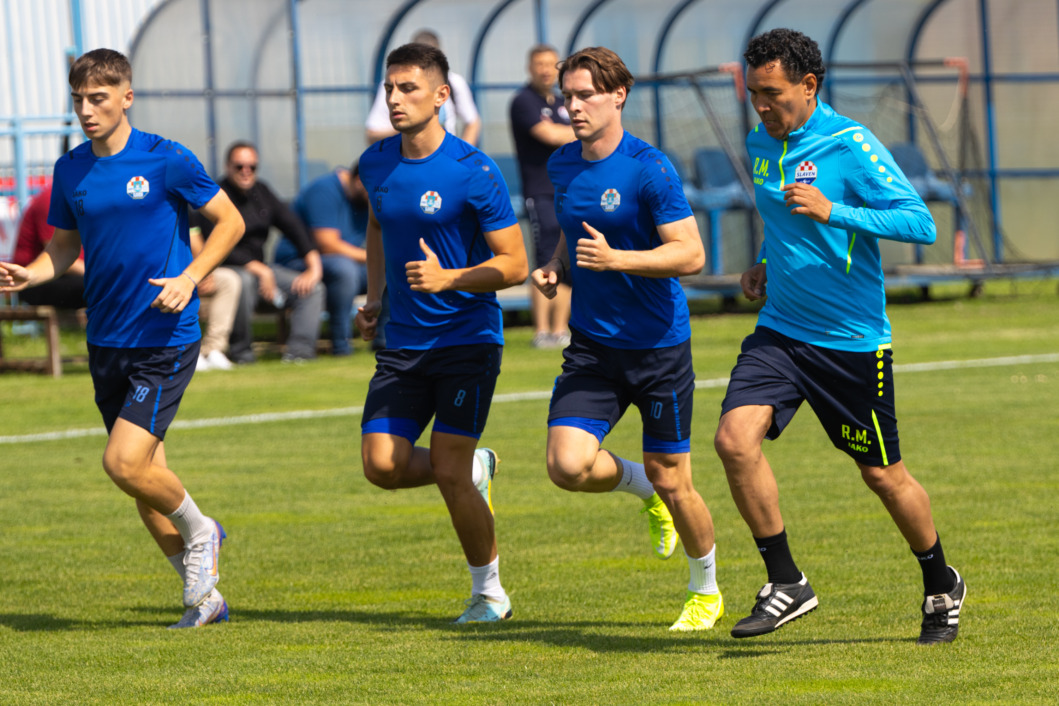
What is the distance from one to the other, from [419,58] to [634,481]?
184 centimetres

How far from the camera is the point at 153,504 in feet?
20.8

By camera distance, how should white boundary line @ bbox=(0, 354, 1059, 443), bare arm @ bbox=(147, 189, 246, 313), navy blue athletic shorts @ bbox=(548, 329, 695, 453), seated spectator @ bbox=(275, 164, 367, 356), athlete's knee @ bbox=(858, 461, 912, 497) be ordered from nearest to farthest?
athlete's knee @ bbox=(858, 461, 912, 497) < navy blue athletic shorts @ bbox=(548, 329, 695, 453) < bare arm @ bbox=(147, 189, 246, 313) < white boundary line @ bbox=(0, 354, 1059, 443) < seated spectator @ bbox=(275, 164, 367, 356)

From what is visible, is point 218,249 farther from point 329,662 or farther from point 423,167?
point 329,662

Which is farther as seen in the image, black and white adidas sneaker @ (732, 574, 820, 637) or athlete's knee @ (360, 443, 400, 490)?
athlete's knee @ (360, 443, 400, 490)

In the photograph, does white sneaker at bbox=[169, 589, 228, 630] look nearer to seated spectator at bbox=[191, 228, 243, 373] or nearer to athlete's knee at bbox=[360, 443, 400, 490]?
athlete's knee at bbox=[360, 443, 400, 490]

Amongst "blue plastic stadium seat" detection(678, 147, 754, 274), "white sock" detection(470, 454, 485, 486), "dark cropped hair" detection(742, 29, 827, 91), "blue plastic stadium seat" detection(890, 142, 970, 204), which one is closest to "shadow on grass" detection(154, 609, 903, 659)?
"white sock" detection(470, 454, 485, 486)

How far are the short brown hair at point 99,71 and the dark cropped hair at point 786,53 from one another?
2.40 m

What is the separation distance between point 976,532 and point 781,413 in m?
2.23

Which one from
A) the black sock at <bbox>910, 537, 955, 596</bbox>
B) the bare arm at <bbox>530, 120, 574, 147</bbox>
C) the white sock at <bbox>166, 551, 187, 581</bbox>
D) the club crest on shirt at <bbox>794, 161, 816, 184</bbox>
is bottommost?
the white sock at <bbox>166, 551, 187, 581</bbox>

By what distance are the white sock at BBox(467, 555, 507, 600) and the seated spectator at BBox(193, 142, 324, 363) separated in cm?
926

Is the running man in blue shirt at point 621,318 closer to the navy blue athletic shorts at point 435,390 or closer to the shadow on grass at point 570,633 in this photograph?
the shadow on grass at point 570,633

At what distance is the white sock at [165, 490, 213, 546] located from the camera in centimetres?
642

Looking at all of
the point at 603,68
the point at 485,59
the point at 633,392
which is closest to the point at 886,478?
the point at 633,392

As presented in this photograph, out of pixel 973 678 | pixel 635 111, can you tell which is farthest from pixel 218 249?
pixel 635 111
